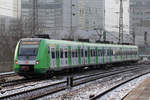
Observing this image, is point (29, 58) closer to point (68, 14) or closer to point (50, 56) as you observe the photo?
point (50, 56)

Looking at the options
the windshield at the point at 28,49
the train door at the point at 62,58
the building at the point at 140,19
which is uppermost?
the building at the point at 140,19

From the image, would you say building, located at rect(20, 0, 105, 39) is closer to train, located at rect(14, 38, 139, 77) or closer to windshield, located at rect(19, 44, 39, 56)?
train, located at rect(14, 38, 139, 77)

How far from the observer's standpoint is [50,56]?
22.5 metres

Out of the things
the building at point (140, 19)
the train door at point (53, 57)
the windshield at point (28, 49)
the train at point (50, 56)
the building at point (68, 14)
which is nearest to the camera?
the train at point (50, 56)

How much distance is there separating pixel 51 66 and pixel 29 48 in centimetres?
194

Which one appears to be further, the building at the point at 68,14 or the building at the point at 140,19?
the building at the point at 68,14

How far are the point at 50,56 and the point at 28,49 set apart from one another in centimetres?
155

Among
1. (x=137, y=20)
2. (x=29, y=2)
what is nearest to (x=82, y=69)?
(x=137, y=20)

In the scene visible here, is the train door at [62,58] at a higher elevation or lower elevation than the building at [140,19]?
lower

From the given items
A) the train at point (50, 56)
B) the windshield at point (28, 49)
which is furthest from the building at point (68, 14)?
the windshield at point (28, 49)

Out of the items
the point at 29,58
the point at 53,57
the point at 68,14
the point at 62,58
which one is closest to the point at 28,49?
the point at 29,58

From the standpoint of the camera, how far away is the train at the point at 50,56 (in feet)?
70.1

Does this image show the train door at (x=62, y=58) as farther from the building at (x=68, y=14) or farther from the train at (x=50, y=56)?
the building at (x=68, y=14)

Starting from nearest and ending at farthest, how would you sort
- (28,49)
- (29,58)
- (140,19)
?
(29,58)
(28,49)
(140,19)
